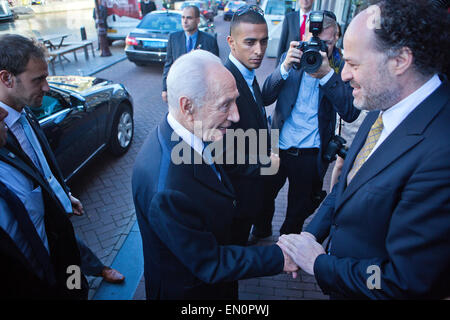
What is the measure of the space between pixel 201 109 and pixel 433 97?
1030 mm

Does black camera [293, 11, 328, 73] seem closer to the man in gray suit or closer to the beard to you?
the beard

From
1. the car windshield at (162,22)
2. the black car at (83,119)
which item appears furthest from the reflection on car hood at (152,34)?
the black car at (83,119)

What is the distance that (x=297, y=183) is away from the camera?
9.37ft

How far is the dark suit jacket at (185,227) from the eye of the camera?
1.33m

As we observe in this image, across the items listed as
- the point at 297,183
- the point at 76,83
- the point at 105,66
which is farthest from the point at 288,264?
the point at 105,66

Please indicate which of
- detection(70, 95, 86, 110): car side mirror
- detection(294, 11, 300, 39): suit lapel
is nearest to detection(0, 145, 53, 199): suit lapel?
detection(70, 95, 86, 110): car side mirror

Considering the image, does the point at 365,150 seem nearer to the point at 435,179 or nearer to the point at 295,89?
the point at 435,179

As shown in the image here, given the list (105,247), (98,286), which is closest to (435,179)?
(98,286)

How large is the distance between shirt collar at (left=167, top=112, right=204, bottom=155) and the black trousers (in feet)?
4.50

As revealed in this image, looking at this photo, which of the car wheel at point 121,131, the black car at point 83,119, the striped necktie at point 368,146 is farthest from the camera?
the car wheel at point 121,131

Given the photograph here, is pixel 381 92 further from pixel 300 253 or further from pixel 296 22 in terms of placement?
pixel 296 22

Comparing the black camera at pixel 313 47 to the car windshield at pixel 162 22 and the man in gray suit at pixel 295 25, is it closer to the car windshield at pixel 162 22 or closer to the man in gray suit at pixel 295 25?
the man in gray suit at pixel 295 25

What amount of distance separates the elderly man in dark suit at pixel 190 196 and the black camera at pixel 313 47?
0.94 meters

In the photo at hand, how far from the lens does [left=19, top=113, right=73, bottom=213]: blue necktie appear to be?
6.97 feet
